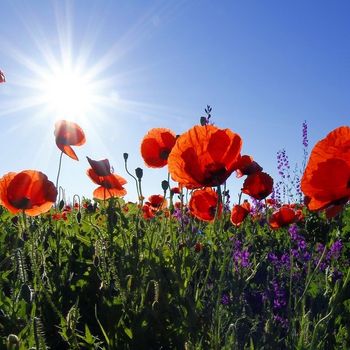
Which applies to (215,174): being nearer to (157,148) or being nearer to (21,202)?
(157,148)

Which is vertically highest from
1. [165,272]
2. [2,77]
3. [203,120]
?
[2,77]

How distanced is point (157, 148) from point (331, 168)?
1.23 m

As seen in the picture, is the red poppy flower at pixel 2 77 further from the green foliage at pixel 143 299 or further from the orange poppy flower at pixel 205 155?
the orange poppy flower at pixel 205 155

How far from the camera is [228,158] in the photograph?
169cm

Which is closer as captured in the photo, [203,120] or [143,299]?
[143,299]

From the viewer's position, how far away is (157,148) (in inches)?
95.5

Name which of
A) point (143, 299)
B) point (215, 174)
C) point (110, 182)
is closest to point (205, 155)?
point (215, 174)

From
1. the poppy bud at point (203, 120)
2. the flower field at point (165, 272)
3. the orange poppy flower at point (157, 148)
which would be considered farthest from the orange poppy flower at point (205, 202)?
the poppy bud at point (203, 120)

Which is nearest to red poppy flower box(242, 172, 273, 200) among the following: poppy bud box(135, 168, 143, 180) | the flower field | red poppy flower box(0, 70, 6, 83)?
the flower field

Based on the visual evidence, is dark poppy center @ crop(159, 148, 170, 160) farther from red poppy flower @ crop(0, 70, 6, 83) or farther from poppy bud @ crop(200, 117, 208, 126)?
red poppy flower @ crop(0, 70, 6, 83)

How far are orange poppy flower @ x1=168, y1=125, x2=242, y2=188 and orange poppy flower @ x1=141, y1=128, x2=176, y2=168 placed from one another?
712mm

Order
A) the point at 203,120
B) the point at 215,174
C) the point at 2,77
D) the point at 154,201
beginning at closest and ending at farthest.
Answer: the point at 215,174 → the point at 203,120 → the point at 2,77 → the point at 154,201

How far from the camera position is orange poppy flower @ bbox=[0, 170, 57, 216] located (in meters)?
2.18

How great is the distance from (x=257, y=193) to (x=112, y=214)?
0.80 meters
